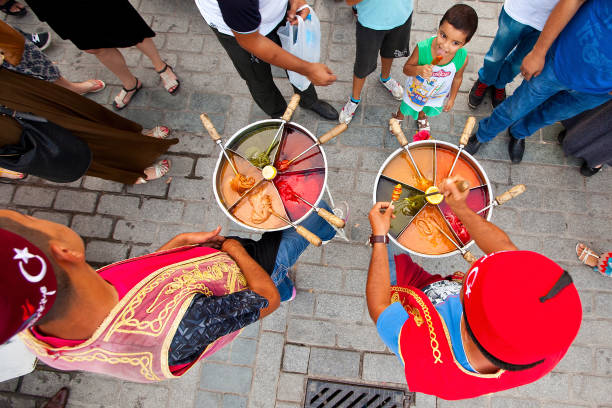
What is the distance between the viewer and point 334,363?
313 cm

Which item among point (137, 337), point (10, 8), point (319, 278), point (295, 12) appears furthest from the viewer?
point (10, 8)

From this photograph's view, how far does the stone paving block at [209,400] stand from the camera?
3109mm

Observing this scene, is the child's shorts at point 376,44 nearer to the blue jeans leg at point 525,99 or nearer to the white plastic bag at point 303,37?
the white plastic bag at point 303,37

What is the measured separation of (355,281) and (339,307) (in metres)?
0.28

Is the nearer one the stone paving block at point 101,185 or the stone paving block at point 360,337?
the stone paving block at point 360,337

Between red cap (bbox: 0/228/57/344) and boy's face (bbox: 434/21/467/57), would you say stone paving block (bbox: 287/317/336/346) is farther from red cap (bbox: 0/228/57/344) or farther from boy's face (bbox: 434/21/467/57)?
boy's face (bbox: 434/21/467/57)

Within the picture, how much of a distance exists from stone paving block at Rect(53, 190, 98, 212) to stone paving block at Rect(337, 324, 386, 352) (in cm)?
278

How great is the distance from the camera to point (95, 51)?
3.25 meters

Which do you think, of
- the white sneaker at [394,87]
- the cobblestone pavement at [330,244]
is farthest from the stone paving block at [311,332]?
the white sneaker at [394,87]

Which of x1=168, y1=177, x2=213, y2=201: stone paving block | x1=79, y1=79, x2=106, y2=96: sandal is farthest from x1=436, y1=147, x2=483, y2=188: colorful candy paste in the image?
x1=79, y1=79, x2=106, y2=96: sandal

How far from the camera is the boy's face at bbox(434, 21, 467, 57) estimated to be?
2.43 metres

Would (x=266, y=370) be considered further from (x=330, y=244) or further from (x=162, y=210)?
(x=162, y=210)

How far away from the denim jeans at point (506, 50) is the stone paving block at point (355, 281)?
2152mm

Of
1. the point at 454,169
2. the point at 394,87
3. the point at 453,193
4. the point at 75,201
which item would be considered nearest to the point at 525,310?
the point at 453,193
